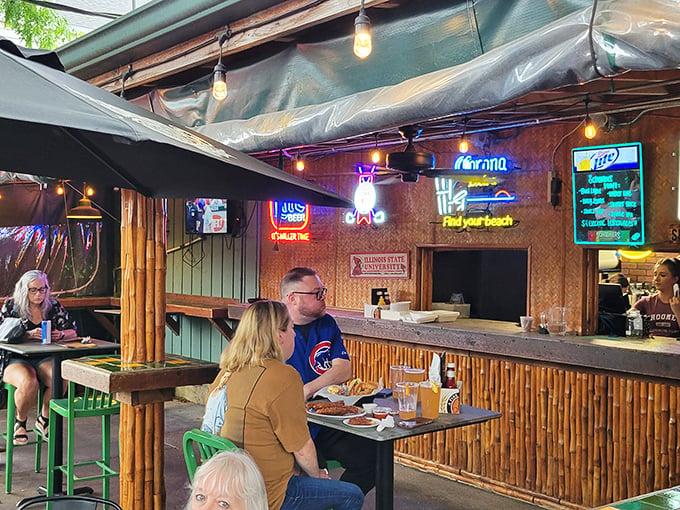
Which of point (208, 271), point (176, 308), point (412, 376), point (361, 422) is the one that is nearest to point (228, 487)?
point (361, 422)

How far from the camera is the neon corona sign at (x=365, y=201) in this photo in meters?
7.39

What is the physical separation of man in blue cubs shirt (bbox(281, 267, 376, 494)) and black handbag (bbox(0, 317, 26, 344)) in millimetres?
3031

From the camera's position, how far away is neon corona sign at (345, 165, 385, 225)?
7395 mm

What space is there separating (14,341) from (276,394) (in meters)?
4.07

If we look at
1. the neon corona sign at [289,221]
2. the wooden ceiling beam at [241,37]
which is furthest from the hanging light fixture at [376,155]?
the wooden ceiling beam at [241,37]

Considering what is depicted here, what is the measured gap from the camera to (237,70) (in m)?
4.39

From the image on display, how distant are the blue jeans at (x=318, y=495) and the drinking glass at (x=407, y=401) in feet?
1.51

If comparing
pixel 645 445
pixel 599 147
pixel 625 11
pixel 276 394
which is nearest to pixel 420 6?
pixel 625 11

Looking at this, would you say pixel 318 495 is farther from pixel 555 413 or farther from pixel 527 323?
pixel 527 323

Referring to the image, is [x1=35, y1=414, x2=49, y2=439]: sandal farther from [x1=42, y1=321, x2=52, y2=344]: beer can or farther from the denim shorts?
[x1=42, y1=321, x2=52, y2=344]: beer can

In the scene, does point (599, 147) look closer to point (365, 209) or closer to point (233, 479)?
point (365, 209)

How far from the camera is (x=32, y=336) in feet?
22.2

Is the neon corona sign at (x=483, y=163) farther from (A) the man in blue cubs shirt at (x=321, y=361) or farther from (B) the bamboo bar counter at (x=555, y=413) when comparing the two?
(A) the man in blue cubs shirt at (x=321, y=361)

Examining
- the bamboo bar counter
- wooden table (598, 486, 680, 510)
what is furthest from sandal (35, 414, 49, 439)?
wooden table (598, 486, 680, 510)
